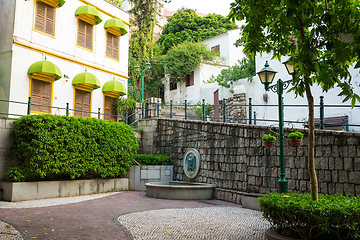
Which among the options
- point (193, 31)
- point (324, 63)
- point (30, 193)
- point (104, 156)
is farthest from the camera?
point (193, 31)

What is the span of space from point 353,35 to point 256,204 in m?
5.97

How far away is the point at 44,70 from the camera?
12875 millimetres

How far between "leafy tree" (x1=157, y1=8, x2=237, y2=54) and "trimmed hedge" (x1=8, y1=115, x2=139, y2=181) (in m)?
19.6

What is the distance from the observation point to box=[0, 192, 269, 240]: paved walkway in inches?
229

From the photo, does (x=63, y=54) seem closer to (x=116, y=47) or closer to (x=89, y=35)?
(x=89, y=35)

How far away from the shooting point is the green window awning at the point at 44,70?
12.9m

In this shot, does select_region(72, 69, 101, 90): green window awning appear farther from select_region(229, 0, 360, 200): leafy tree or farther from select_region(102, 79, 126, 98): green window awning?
select_region(229, 0, 360, 200): leafy tree

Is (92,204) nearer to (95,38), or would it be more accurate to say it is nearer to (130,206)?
(130,206)

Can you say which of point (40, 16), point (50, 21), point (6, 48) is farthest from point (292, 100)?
point (6, 48)

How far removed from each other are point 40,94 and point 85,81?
219 centimetres

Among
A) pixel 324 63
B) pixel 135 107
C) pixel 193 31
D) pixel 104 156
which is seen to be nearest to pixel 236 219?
pixel 324 63

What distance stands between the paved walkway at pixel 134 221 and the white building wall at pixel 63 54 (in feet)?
20.2

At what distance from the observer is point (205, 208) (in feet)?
29.0

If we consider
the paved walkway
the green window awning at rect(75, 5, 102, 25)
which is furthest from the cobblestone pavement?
the green window awning at rect(75, 5, 102, 25)
